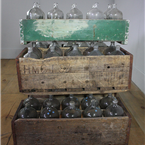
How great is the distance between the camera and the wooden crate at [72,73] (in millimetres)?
1134

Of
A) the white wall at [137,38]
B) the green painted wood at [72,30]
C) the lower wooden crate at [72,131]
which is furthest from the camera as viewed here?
the white wall at [137,38]

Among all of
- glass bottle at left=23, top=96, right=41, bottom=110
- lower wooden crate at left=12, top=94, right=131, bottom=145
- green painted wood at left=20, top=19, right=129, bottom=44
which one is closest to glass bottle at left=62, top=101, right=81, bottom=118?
lower wooden crate at left=12, top=94, right=131, bottom=145

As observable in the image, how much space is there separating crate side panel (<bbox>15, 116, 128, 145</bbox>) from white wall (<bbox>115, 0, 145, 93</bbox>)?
1234 millimetres

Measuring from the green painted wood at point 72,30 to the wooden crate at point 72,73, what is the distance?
12 centimetres

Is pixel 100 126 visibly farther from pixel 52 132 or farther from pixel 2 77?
pixel 2 77

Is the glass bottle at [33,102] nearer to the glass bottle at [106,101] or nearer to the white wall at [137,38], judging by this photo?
the glass bottle at [106,101]

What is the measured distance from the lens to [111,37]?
114 cm

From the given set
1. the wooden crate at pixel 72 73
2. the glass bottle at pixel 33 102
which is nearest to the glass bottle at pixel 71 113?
the wooden crate at pixel 72 73

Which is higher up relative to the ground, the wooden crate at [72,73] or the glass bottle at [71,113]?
the wooden crate at [72,73]

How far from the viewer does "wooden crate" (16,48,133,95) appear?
1.13m

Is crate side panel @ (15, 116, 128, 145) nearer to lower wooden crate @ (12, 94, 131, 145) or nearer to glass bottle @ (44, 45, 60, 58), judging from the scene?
lower wooden crate @ (12, 94, 131, 145)

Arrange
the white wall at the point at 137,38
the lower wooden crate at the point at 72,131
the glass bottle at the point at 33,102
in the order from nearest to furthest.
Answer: the lower wooden crate at the point at 72,131 < the glass bottle at the point at 33,102 < the white wall at the point at 137,38

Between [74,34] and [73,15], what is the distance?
26 cm

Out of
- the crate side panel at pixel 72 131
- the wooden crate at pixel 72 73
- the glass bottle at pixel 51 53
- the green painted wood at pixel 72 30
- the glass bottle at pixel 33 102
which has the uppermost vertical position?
the green painted wood at pixel 72 30
